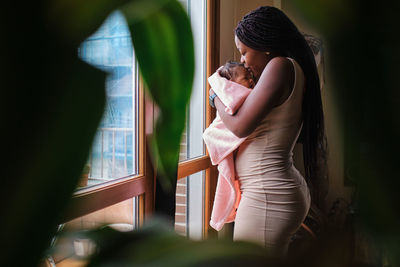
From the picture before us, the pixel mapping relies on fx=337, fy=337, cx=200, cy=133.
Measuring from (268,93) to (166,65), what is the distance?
2.76ft

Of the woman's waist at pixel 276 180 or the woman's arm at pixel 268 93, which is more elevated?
the woman's arm at pixel 268 93

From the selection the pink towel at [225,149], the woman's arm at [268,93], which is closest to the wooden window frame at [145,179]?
the pink towel at [225,149]

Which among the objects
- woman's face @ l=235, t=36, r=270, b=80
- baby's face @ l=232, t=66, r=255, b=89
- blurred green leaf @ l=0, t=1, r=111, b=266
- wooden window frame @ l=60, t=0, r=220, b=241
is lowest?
wooden window frame @ l=60, t=0, r=220, b=241

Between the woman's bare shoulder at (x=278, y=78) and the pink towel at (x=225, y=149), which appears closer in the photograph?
the woman's bare shoulder at (x=278, y=78)

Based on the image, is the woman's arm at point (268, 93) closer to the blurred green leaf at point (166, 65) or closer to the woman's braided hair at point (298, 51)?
the woman's braided hair at point (298, 51)

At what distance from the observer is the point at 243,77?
4.05 feet

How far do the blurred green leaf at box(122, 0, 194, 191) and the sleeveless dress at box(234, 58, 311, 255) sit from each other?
2.94ft

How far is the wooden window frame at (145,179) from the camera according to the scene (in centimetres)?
89

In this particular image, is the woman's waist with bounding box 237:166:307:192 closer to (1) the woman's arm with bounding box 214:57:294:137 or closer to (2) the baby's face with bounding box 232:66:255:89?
(1) the woman's arm with bounding box 214:57:294:137

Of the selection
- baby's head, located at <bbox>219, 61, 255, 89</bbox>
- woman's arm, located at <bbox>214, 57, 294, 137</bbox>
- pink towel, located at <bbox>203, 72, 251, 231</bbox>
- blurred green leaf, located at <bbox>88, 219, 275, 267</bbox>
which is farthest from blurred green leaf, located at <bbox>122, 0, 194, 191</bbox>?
baby's head, located at <bbox>219, 61, 255, 89</bbox>

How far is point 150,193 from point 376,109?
4.13 ft

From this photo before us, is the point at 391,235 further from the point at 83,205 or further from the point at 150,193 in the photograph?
the point at 150,193

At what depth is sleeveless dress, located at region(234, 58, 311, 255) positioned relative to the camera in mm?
1027

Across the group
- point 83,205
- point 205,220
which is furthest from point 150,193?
point 83,205
